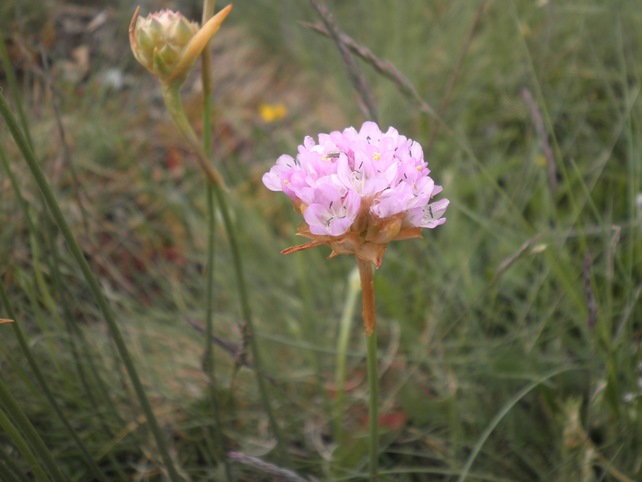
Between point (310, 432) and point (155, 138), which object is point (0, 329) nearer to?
point (310, 432)

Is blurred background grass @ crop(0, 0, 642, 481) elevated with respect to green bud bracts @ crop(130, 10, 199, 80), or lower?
lower

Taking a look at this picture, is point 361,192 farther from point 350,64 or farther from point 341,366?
point 341,366

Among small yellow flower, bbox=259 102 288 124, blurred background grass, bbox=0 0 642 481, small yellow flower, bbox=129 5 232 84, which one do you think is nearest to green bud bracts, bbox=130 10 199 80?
small yellow flower, bbox=129 5 232 84

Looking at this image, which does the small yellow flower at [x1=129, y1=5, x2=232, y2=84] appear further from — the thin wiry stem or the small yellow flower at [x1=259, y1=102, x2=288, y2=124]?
the small yellow flower at [x1=259, y1=102, x2=288, y2=124]

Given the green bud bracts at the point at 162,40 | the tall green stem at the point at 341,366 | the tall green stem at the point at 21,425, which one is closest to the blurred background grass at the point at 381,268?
the tall green stem at the point at 341,366

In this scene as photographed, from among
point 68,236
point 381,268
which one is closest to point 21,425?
point 68,236

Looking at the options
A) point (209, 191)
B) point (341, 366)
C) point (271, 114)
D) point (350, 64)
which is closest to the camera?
point (209, 191)
